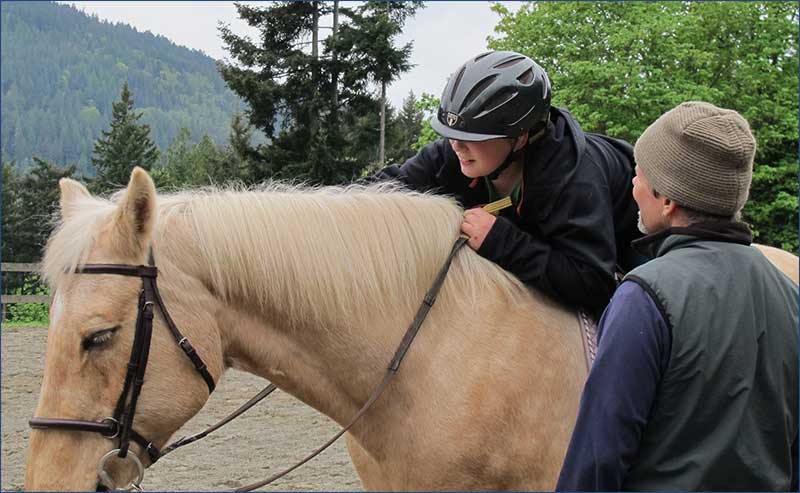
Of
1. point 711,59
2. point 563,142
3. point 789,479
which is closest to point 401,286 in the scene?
point 563,142

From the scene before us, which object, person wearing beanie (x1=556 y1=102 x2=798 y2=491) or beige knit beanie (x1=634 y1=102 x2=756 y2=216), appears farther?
beige knit beanie (x1=634 y1=102 x2=756 y2=216)

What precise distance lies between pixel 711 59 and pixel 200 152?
35.7 metres

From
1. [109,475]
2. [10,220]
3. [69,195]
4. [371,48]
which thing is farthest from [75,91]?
[109,475]

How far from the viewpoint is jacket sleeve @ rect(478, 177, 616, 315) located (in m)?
2.57

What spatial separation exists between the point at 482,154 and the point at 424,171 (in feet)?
1.70

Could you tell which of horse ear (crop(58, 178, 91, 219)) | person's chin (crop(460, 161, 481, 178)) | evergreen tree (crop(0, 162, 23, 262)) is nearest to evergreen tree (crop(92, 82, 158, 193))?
evergreen tree (crop(0, 162, 23, 262))

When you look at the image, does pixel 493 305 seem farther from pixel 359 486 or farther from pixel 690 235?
pixel 359 486

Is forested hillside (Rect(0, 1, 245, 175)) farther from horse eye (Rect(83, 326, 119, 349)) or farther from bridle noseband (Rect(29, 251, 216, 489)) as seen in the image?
horse eye (Rect(83, 326, 119, 349))

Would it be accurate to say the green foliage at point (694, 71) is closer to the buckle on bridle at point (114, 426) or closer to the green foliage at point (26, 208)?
the green foliage at point (26, 208)

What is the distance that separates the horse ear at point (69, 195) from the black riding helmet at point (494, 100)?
148 centimetres

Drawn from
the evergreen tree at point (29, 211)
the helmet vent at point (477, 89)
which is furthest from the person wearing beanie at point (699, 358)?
the evergreen tree at point (29, 211)

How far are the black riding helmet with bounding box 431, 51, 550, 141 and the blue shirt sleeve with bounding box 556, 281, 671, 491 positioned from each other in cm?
127

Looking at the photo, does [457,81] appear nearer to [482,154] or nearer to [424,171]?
[482,154]

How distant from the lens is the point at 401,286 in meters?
2.55
